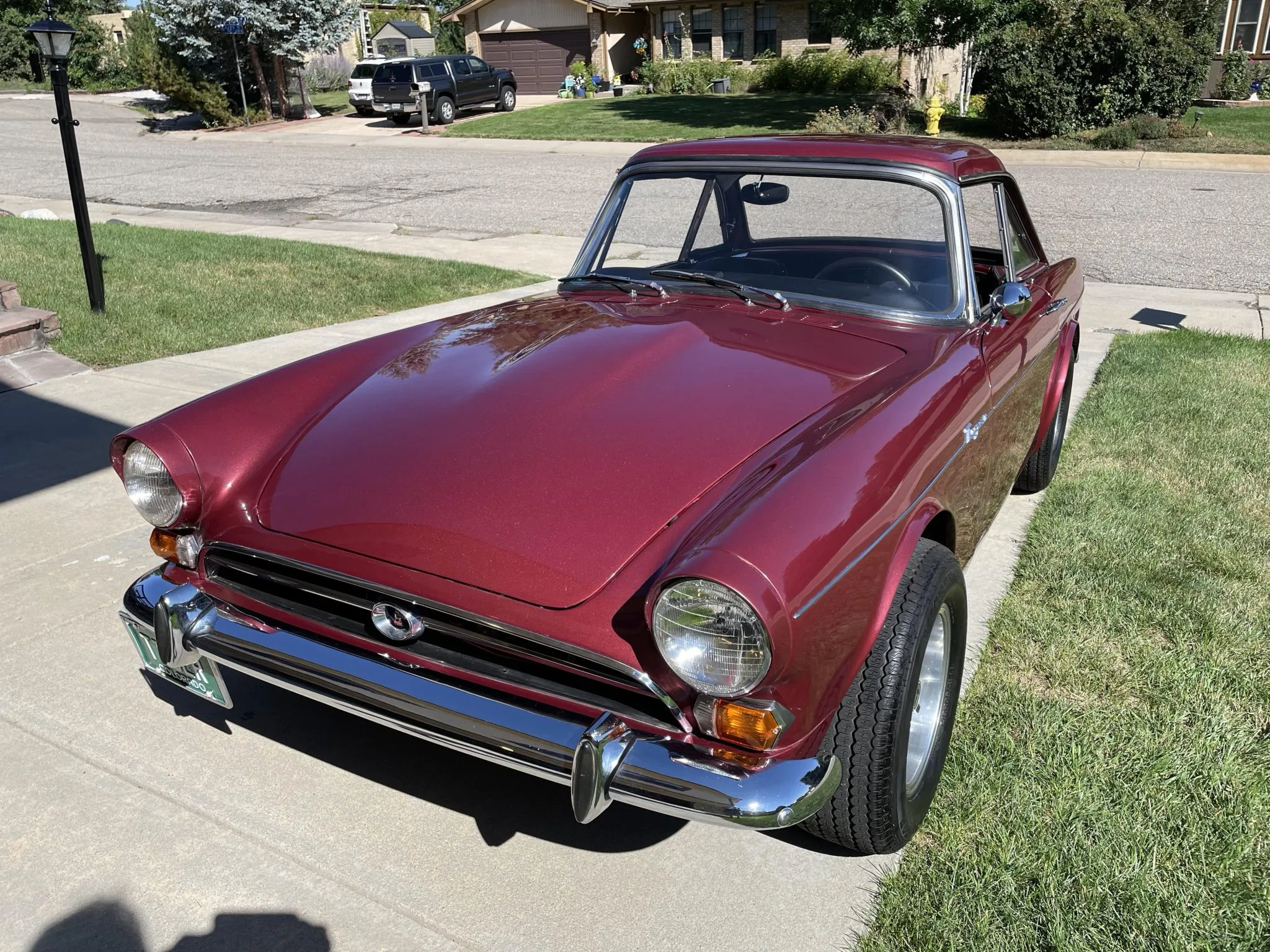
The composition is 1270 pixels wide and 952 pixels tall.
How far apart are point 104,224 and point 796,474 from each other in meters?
10.7

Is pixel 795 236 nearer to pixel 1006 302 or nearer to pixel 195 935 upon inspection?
pixel 1006 302

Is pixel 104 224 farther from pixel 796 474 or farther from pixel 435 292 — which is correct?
pixel 796 474

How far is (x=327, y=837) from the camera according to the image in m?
2.66

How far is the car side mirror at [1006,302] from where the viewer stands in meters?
3.45

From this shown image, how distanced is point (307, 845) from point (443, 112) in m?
26.6

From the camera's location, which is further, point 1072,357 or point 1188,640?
point 1072,357

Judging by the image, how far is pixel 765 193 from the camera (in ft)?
12.6

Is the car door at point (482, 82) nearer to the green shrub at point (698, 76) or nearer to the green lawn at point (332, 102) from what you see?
the green lawn at point (332, 102)

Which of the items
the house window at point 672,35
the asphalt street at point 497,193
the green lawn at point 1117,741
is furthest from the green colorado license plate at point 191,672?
the house window at point 672,35

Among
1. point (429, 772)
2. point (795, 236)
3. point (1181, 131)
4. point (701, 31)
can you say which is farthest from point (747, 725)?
point (701, 31)

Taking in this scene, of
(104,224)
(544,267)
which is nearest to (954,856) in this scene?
(544,267)

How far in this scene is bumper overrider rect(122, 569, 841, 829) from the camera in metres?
2.10

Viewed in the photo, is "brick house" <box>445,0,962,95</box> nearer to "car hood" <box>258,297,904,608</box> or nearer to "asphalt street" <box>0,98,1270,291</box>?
"asphalt street" <box>0,98,1270,291</box>

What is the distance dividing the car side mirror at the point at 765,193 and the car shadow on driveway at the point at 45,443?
115 inches
